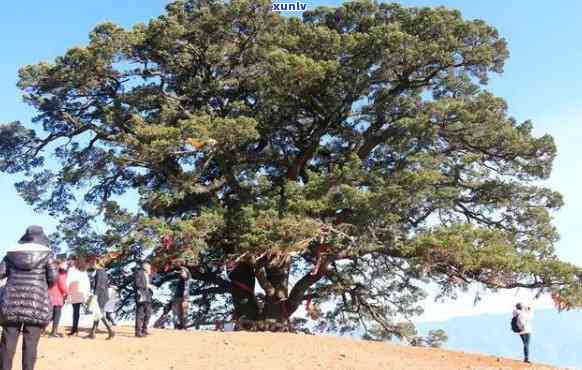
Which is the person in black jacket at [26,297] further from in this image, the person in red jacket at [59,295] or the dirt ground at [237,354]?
the person in red jacket at [59,295]

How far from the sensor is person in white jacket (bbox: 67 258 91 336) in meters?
13.1

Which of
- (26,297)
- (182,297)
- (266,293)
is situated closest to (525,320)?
(182,297)

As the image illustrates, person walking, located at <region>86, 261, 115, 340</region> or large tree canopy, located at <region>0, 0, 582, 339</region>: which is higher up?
large tree canopy, located at <region>0, 0, 582, 339</region>

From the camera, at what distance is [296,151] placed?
70.6 ft

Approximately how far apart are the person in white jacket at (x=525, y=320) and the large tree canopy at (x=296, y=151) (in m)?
1.49

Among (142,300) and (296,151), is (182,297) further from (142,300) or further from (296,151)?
(296,151)

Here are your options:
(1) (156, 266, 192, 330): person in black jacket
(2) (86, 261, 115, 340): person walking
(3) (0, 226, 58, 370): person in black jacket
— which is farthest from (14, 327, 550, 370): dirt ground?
(3) (0, 226, 58, 370): person in black jacket

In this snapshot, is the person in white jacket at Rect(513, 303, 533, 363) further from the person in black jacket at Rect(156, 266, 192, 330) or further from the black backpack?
the person in black jacket at Rect(156, 266, 192, 330)

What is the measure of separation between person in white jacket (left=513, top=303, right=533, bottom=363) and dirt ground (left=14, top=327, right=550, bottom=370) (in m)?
0.67

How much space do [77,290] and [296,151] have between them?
1023 centimetres

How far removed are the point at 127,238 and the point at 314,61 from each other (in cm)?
735

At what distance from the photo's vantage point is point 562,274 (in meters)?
15.9

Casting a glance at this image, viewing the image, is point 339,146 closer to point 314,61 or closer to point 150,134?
point 314,61

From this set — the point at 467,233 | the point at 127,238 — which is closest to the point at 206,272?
the point at 127,238
